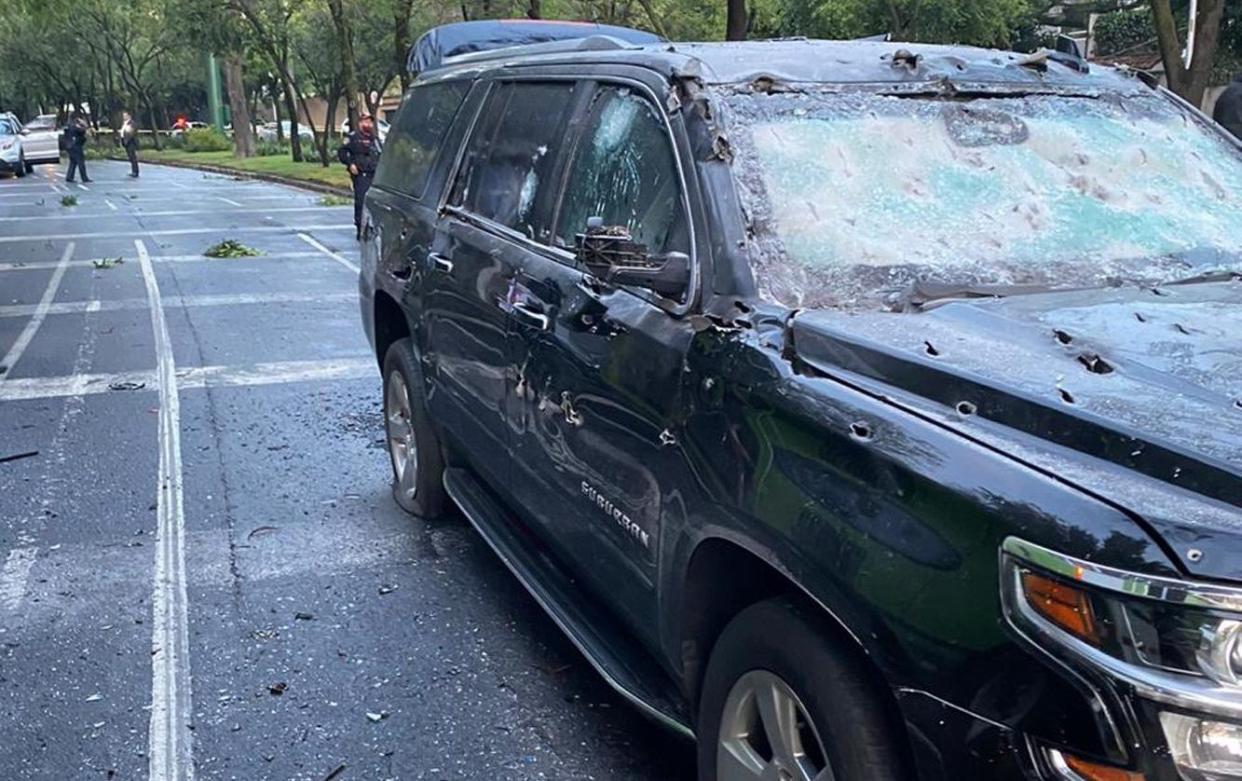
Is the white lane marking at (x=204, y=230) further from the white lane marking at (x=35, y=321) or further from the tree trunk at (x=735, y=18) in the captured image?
the tree trunk at (x=735, y=18)

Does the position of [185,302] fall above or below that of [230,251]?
above

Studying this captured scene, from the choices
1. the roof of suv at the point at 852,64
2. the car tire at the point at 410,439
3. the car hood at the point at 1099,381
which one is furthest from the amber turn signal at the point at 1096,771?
the car tire at the point at 410,439

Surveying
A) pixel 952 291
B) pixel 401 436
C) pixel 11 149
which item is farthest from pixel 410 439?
pixel 11 149

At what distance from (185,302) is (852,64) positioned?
9984 millimetres

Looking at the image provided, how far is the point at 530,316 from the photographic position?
3941mm

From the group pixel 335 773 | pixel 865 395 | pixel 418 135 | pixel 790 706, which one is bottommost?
pixel 335 773

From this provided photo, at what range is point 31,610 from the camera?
480cm

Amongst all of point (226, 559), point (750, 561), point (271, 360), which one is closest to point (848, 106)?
point (750, 561)

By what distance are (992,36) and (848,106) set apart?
2727cm

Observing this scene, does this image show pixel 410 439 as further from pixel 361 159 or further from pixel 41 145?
pixel 41 145

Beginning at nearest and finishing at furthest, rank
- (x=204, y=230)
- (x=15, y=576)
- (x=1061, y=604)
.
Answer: (x=1061, y=604), (x=15, y=576), (x=204, y=230)

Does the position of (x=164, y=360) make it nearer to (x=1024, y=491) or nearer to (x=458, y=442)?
(x=458, y=442)

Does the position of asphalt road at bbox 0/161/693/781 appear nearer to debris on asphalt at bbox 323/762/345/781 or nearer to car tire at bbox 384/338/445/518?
debris on asphalt at bbox 323/762/345/781

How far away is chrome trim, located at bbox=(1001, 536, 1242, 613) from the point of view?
1.83 m
